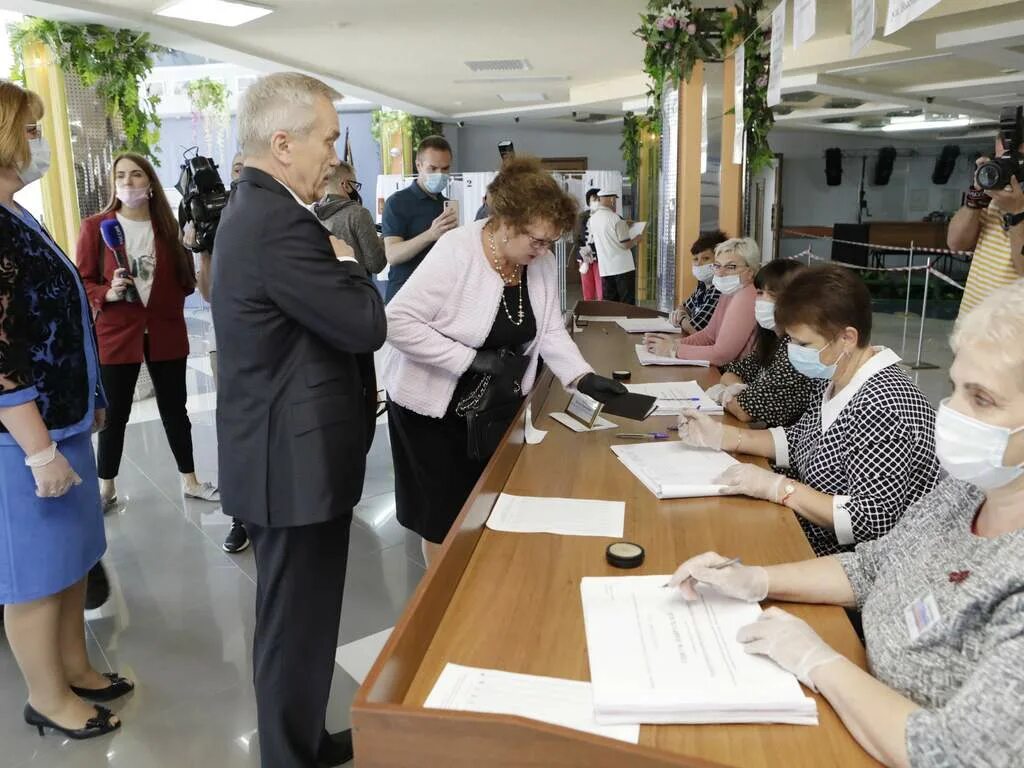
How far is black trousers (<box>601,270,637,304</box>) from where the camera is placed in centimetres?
841

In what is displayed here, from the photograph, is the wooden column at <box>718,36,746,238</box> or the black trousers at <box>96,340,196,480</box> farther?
the wooden column at <box>718,36,746,238</box>

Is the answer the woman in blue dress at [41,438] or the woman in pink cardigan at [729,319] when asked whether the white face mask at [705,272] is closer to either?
the woman in pink cardigan at [729,319]

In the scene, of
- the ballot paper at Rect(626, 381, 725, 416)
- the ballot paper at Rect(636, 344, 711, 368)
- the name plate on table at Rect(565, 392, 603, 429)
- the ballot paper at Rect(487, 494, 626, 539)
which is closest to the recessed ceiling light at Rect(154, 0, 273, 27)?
the ballot paper at Rect(636, 344, 711, 368)

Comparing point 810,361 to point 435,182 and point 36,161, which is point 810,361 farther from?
point 435,182

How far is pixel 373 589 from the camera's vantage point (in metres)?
2.94

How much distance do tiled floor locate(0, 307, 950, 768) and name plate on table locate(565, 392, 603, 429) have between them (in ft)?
3.20

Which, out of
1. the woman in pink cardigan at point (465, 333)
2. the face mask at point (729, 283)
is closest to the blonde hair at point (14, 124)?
Answer: the woman in pink cardigan at point (465, 333)

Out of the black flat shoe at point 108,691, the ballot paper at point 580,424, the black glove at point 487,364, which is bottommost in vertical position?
the black flat shoe at point 108,691

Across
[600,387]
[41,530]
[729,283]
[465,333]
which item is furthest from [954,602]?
[729,283]

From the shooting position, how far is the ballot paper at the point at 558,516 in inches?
63.5

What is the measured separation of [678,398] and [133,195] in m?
2.37

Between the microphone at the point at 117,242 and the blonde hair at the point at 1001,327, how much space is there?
10.4 ft

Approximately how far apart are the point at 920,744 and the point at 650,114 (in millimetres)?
4919

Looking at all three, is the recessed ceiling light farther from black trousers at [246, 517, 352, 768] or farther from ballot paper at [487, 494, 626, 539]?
ballot paper at [487, 494, 626, 539]
